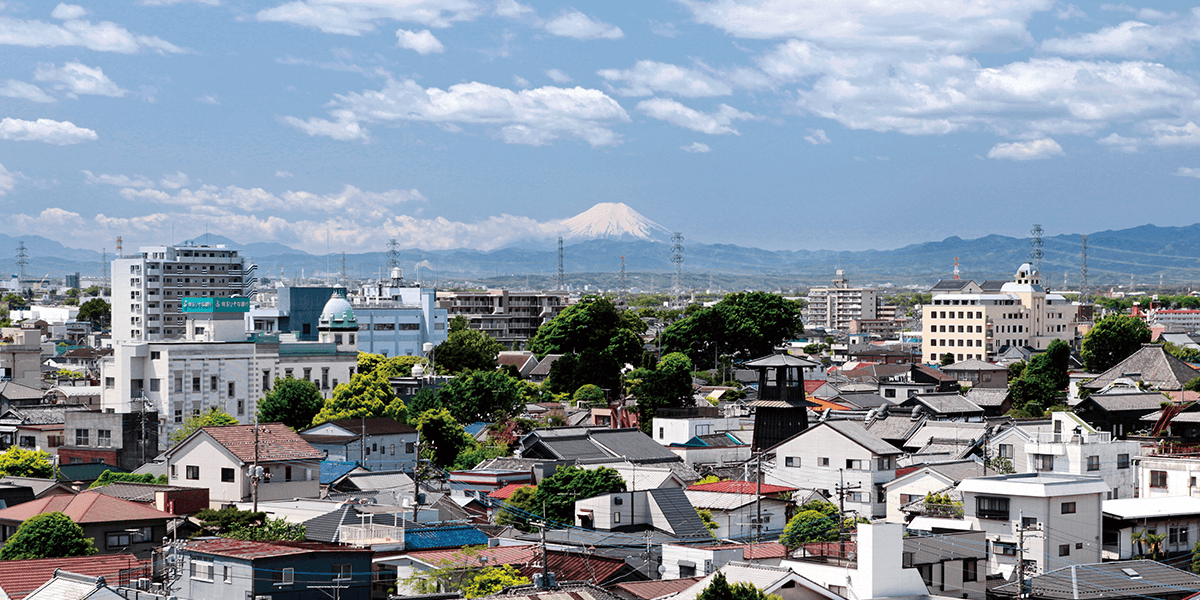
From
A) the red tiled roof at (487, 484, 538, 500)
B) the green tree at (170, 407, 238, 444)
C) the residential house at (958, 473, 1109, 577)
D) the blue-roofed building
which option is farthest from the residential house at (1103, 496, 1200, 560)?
the green tree at (170, 407, 238, 444)

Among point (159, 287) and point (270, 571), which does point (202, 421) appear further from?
point (159, 287)

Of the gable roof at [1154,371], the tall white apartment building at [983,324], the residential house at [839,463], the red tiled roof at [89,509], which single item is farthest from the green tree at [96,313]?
the red tiled roof at [89,509]

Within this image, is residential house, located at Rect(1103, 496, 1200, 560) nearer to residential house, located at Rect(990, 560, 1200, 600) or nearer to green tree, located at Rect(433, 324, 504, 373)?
residential house, located at Rect(990, 560, 1200, 600)

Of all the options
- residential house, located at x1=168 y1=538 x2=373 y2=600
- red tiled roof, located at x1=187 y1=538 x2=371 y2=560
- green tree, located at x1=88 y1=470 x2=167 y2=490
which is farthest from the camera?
green tree, located at x1=88 y1=470 x2=167 y2=490

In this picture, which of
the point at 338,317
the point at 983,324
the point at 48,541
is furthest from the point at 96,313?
the point at 48,541

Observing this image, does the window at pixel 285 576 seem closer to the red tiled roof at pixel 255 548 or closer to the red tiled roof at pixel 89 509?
the red tiled roof at pixel 255 548

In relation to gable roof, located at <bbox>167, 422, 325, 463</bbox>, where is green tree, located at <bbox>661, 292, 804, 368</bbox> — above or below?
above

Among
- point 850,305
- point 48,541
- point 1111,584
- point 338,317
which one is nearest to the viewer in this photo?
point 1111,584
